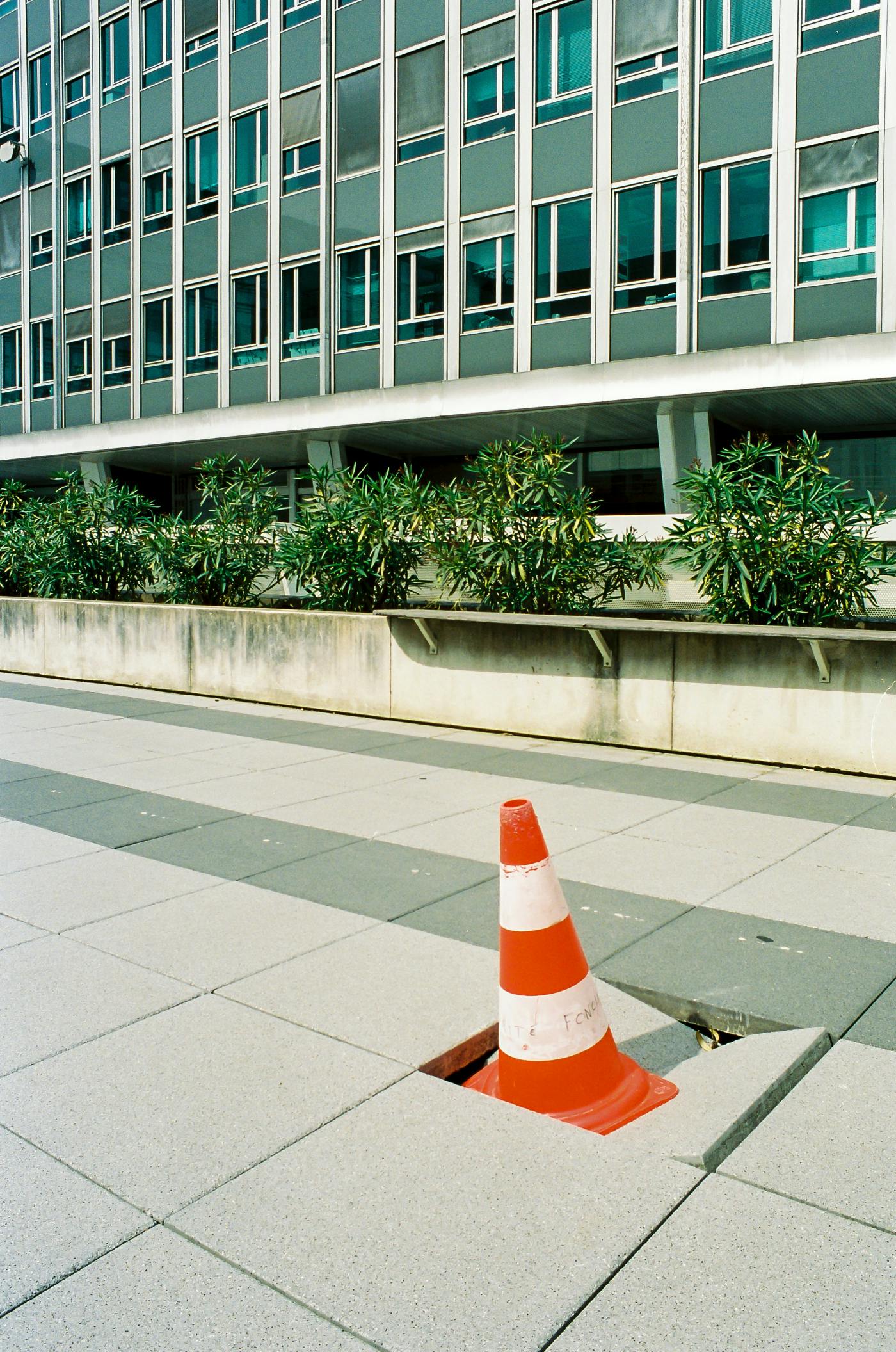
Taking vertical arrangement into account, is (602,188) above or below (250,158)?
below

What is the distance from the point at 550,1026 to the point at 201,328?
100ft

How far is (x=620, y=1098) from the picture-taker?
326cm

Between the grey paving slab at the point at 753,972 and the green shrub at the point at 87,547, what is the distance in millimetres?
11647

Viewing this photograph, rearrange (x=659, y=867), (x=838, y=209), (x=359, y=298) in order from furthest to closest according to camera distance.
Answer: (x=359, y=298)
(x=838, y=209)
(x=659, y=867)

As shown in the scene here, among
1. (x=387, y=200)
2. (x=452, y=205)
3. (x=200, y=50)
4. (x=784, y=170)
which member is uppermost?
(x=200, y=50)

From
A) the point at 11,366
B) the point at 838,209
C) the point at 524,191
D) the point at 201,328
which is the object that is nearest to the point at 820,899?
the point at 838,209

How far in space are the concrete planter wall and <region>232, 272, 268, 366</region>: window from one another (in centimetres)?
1724

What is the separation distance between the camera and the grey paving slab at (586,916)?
4.75 m

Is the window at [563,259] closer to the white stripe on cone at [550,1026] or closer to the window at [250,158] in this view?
the window at [250,158]

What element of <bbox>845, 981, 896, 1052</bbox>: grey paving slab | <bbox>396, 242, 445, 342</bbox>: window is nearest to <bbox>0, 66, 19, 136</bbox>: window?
<bbox>396, 242, 445, 342</bbox>: window

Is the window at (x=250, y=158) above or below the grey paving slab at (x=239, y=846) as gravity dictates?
above

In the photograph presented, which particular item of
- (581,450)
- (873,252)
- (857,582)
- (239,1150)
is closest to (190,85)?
(581,450)

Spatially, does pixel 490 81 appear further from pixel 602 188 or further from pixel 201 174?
pixel 201 174

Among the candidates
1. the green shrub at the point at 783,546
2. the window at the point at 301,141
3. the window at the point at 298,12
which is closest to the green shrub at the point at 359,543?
the green shrub at the point at 783,546
